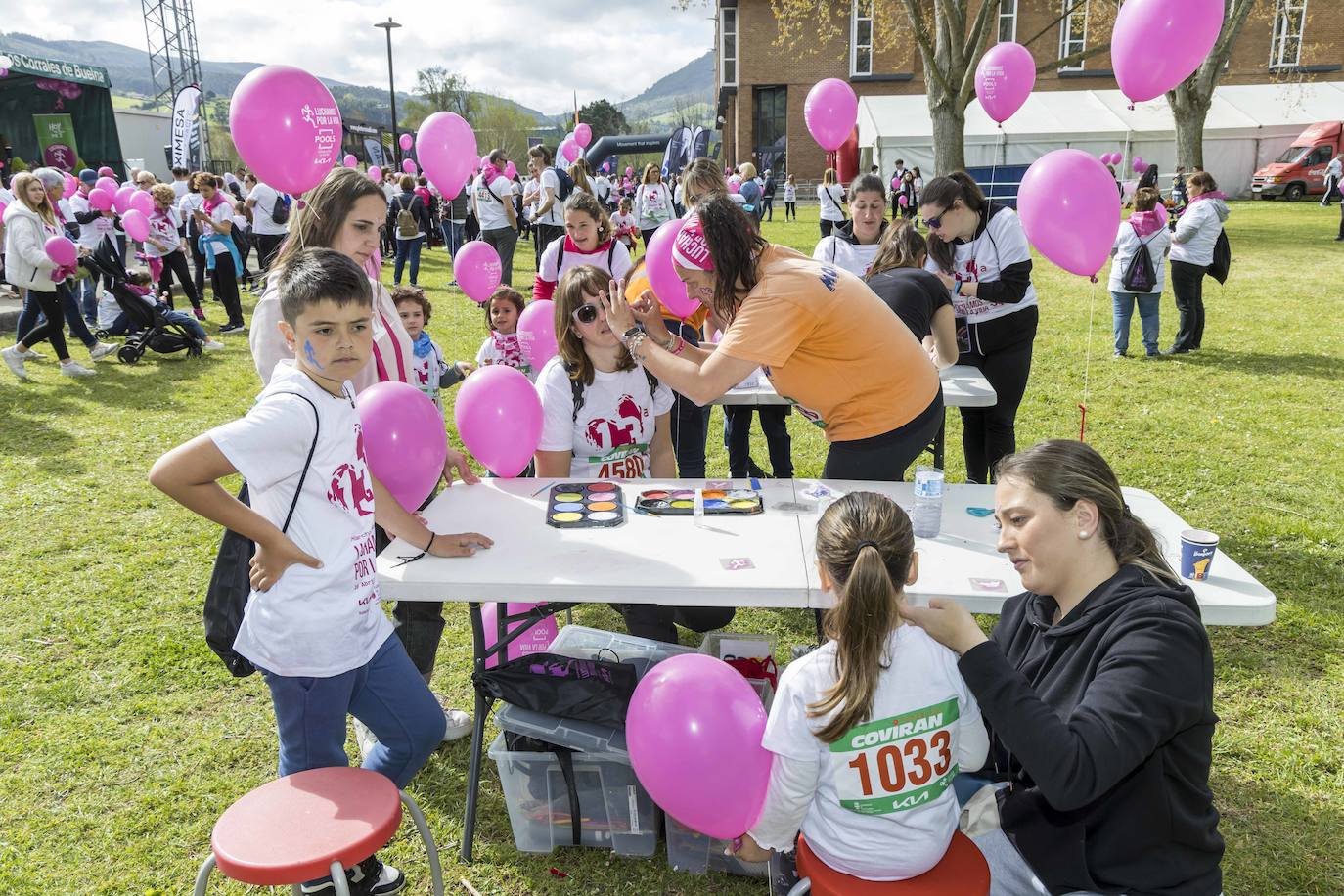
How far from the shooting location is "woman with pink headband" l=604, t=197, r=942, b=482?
2496mm

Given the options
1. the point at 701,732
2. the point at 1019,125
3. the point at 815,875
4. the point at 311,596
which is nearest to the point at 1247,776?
the point at 815,875

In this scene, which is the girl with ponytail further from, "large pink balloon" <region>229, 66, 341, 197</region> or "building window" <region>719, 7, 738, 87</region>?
"building window" <region>719, 7, 738, 87</region>

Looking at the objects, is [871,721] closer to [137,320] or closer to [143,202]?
[137,320]

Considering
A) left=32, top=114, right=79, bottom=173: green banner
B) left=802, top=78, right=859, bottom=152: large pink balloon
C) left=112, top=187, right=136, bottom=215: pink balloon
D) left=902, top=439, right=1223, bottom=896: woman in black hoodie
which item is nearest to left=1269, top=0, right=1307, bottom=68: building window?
left=802, top=78, right=859, bottom=152: large pink balloon

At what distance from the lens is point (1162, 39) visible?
3830 millimetres

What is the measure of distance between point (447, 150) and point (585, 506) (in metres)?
4.16

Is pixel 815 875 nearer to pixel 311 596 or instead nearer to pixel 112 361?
pixel 311 596

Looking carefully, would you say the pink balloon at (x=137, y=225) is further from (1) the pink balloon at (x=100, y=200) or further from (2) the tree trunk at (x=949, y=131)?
(2) the tree trunk at (x=949, y=131)

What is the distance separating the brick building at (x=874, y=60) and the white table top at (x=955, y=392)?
89.6ft

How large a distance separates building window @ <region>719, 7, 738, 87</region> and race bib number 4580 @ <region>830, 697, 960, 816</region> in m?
33.8

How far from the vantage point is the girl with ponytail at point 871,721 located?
1.60 meters

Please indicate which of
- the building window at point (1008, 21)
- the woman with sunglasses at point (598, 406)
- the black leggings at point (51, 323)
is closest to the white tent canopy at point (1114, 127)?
the building window at point (1008, 21)

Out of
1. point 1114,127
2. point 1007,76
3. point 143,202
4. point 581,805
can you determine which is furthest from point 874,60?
point 581,805

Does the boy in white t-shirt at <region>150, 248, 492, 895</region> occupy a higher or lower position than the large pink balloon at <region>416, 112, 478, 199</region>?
lower
